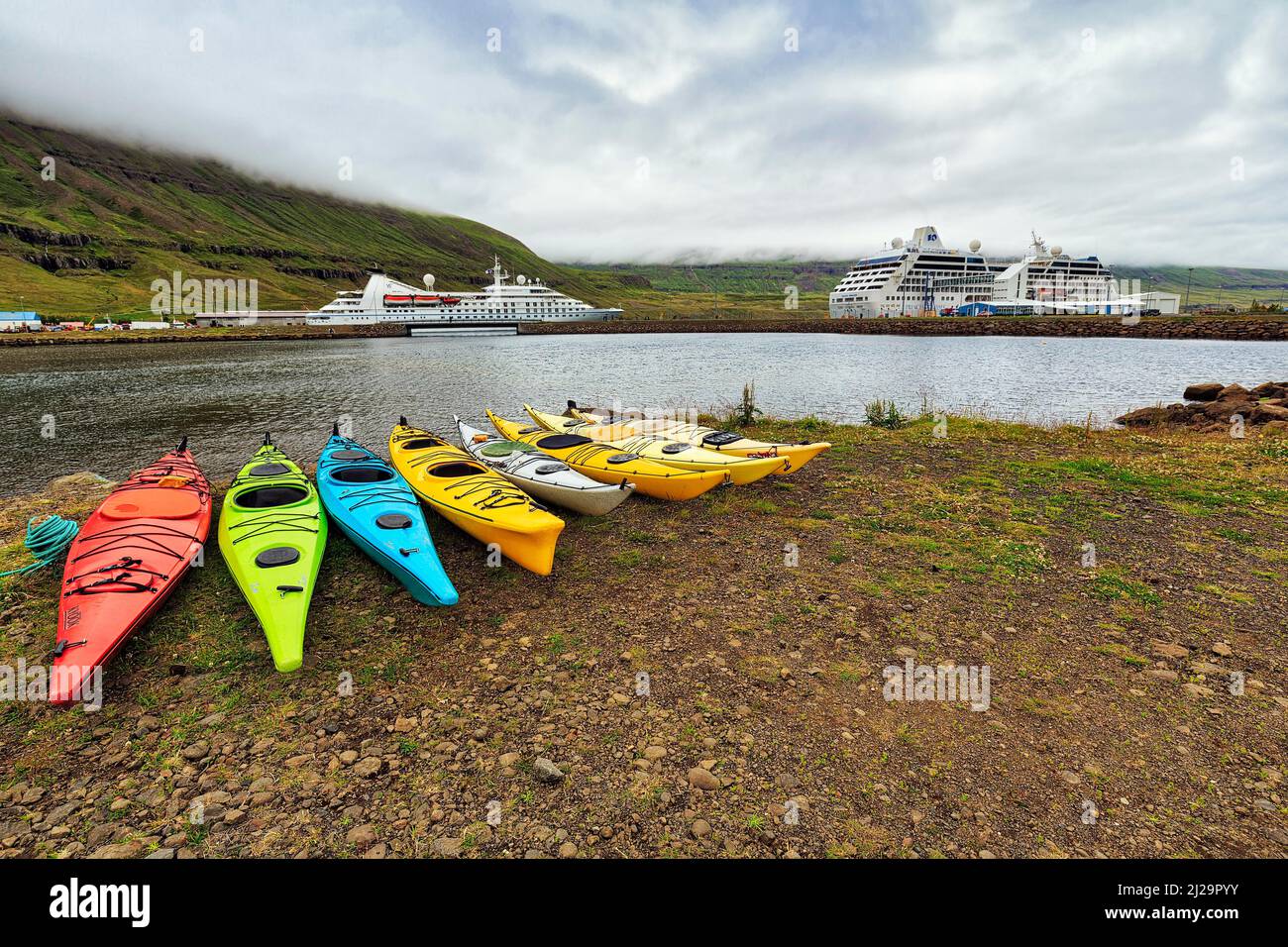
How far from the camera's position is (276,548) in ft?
23.0

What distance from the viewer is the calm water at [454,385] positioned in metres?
19.6

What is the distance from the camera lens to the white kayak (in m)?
9.52

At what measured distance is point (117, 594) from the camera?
247 inches

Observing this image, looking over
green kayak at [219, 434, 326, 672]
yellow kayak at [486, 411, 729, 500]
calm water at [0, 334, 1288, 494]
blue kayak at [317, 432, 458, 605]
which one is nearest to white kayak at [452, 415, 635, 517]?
yellow kayak at [486, 411, 729, 500]

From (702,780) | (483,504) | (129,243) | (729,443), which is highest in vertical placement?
(129,243)

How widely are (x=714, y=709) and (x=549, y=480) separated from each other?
5.81 metres

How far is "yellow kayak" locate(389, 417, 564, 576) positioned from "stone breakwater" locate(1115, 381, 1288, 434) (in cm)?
1872

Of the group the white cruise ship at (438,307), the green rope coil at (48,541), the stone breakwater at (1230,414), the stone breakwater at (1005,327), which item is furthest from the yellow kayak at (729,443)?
the white cruise ship at (438,307)

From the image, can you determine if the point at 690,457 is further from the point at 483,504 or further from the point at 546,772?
the point at 546,772

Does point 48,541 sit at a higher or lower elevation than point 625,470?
lower

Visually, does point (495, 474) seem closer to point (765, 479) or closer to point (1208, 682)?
point (765, 479)

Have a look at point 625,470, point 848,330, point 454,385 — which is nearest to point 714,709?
point 625,470

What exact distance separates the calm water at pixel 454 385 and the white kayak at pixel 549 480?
807cm
